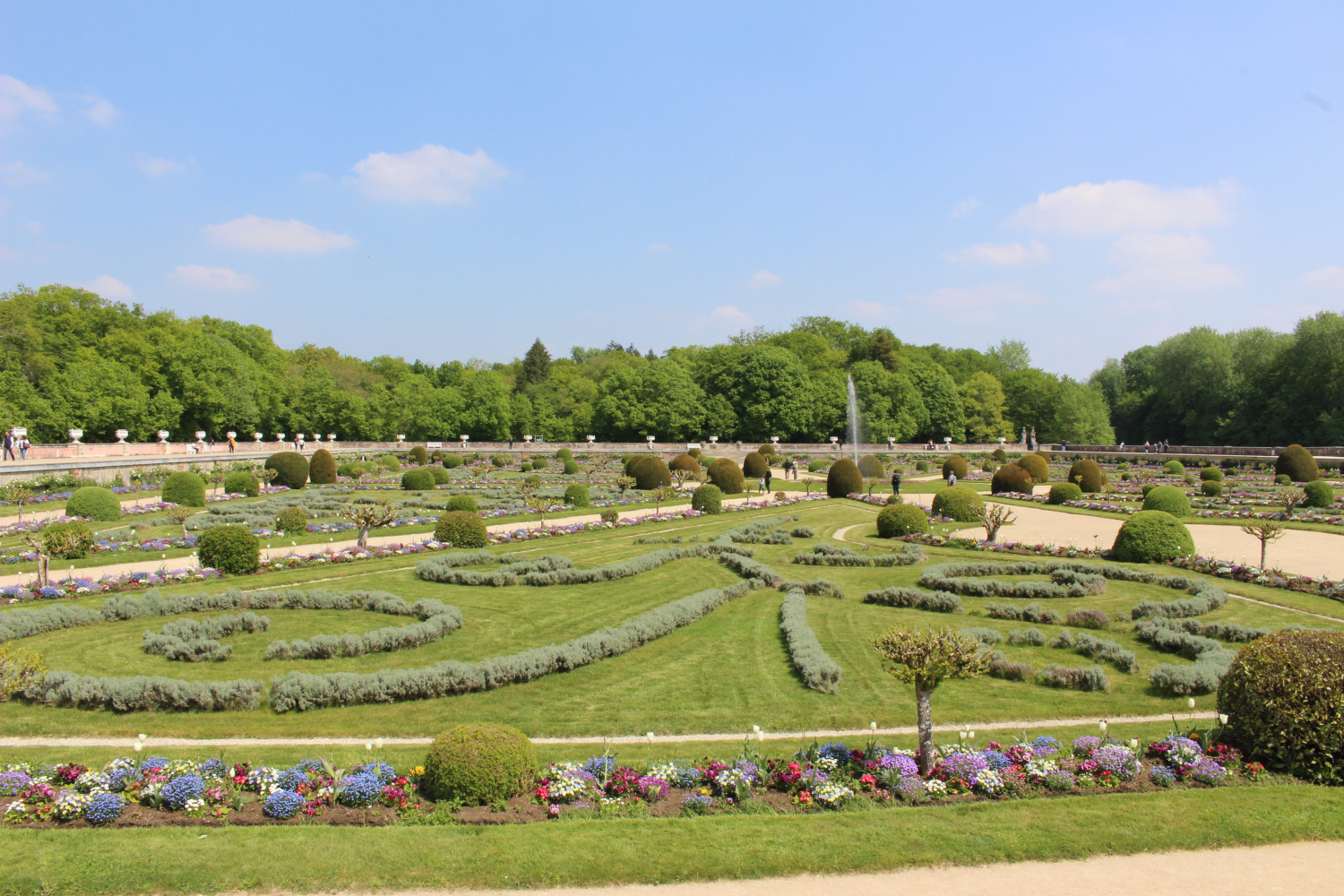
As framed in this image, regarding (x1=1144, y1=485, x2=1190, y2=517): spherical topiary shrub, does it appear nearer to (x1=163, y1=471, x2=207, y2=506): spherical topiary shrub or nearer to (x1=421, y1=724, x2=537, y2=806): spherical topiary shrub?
(x1=421, y1=724, x2=537, y2=806): spherical topiary shrub

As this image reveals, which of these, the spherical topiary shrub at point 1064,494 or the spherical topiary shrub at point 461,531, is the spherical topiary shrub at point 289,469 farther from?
the spherical topiary shrub at point 1064,494

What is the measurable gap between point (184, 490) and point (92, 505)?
4391mm

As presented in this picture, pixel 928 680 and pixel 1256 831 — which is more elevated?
pixel 928 680

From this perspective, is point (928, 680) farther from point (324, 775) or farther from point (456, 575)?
point (456, 575)

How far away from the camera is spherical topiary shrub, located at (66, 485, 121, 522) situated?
2567 cm

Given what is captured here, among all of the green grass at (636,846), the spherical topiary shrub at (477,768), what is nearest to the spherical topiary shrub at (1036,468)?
the green grass at (636,846)

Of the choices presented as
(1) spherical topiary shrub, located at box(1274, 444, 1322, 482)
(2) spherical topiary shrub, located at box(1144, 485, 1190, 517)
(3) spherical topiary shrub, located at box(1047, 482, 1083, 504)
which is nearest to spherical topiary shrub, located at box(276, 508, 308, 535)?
(2) spherical topiary shrub, located at box(1144, 485, 1190, 517)

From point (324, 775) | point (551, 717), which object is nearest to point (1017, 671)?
point (551, 717)

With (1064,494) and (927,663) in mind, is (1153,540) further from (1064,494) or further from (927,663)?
(927,663)

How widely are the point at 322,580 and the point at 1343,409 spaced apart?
73.5 metres

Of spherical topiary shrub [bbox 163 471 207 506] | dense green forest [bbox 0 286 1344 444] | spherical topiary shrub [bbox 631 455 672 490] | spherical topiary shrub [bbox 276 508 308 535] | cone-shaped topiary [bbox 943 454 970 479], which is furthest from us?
dense green forest [bbox 0 286 1344 444]

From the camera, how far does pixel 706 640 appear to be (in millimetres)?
13562

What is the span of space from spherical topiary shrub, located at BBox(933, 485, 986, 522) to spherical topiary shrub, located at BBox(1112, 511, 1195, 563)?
22.0ft

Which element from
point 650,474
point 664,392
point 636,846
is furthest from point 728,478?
point 664,392
